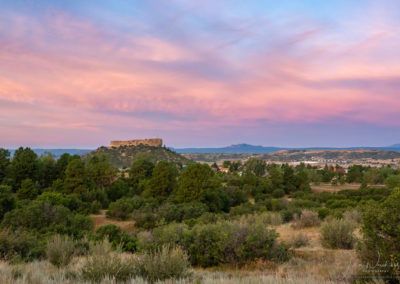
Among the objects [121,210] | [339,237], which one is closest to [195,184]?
[121,210]

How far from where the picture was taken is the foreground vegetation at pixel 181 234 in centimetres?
488

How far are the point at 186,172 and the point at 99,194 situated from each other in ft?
36.2

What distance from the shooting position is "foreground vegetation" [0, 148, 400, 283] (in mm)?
4879

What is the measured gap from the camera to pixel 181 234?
28.1 ft

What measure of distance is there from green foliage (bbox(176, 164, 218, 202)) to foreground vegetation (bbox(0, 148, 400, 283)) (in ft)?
0.39

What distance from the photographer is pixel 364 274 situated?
4.57 metres

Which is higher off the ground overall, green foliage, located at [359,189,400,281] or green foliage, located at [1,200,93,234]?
green foliage, located at [359,189,400,281]

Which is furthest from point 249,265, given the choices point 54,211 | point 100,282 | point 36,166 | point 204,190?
point 36,166

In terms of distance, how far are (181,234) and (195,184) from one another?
24514 millimetres

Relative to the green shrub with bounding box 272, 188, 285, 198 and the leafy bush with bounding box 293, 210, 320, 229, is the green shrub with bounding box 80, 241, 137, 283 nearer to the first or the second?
the leafy bush with bounding box 293, 210, 320, 229

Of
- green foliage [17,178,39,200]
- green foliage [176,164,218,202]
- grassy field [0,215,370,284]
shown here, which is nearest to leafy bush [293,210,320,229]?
grassy field [0,215,370,284]

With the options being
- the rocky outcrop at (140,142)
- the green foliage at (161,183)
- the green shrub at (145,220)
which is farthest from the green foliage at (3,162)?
the rocky outcrop at (140,142)

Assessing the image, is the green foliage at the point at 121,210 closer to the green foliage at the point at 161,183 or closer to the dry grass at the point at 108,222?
the dry grass at the point at 108,222

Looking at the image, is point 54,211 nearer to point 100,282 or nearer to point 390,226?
point 100,282
